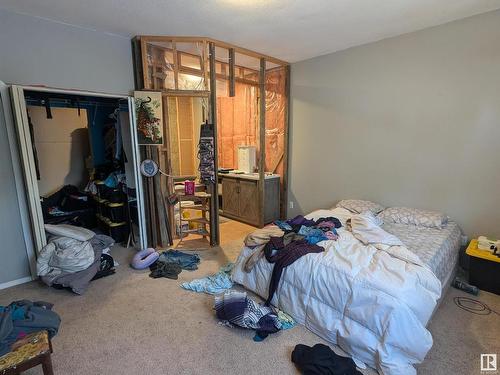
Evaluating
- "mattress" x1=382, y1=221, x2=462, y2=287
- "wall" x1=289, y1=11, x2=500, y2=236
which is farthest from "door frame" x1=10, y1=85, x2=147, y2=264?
"mattress" x1=382, y1=221, x2=462, y2=287

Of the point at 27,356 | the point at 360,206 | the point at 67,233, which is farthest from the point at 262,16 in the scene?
the point at 27,356

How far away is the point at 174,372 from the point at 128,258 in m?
1.99

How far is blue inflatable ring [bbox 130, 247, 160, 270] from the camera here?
3.05 metres

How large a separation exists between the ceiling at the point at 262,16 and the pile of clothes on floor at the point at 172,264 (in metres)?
2.63

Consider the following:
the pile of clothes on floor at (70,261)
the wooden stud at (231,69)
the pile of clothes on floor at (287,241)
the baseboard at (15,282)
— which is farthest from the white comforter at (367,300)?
the baseboard at (15,282)

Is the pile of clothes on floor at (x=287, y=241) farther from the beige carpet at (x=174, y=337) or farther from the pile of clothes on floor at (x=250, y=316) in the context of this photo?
the beige carpet at (x=174, y=337)

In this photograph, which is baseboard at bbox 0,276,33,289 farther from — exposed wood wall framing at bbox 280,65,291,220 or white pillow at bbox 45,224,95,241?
exposed wood wall framing at bbox 280,65,291,220

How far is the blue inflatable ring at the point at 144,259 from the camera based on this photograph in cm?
305

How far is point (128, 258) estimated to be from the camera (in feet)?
11.1

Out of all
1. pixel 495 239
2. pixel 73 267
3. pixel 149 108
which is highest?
pixel 149 108

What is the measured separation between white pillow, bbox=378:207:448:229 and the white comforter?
1034mm

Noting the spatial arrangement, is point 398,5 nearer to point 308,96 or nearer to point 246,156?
point 308,96

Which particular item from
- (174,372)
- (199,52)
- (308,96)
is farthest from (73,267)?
(308,96)

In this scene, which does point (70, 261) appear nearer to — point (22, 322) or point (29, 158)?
point (22, 322)
